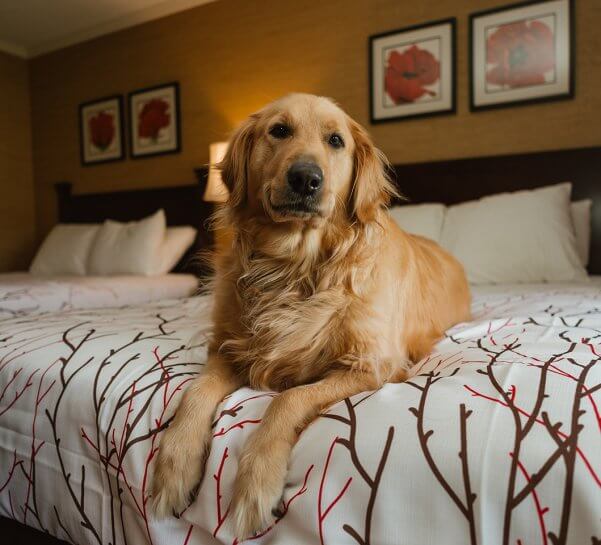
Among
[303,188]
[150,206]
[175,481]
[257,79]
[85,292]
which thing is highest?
[257,79]

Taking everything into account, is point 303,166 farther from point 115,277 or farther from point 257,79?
point 257,79

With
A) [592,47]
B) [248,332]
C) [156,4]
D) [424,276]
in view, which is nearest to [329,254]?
[248,332]

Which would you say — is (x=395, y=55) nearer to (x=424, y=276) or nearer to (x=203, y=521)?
(x=424, y=276)

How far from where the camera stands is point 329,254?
1284mm

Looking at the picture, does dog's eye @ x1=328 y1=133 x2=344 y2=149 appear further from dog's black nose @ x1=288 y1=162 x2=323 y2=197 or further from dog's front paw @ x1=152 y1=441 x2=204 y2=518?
dog's front paw @ x1=152 y1=441 x2=204 y2=518

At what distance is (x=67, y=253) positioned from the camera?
3906 mm

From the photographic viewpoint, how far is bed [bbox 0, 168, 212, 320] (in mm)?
2396

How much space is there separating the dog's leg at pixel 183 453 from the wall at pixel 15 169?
5.41m

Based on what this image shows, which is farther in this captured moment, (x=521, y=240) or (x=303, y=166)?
(x=521, y=240)

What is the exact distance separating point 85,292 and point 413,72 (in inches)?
103

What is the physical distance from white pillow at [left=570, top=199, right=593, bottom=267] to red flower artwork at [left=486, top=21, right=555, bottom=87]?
89 centimetres

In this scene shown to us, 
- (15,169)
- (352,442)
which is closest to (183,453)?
(352,442)

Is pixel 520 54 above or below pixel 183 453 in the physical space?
above

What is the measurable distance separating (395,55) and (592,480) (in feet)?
11.2
